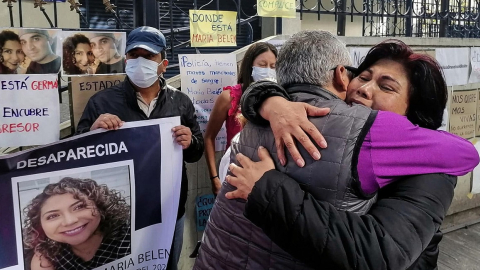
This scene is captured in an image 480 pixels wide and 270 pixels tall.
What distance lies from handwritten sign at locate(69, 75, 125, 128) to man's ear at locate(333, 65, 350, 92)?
2.01 m

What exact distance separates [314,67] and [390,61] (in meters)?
0.40

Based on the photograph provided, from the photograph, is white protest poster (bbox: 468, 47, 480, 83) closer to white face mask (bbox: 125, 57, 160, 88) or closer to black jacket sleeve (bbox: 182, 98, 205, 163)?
black jacket sleeve (bbox: 182, 98, 205, 163)

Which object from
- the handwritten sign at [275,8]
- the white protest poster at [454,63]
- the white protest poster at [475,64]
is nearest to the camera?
the handwritten sign at [275,8]

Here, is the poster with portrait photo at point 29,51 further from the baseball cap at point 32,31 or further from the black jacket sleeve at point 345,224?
the black jacket sleeve at point 345,224

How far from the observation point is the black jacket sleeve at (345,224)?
1220 mm

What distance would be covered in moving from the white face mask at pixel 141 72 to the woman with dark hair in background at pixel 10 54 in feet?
2.11

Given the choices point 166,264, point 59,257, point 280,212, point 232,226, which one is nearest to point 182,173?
point 166,264

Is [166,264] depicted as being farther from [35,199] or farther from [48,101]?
[48,101]

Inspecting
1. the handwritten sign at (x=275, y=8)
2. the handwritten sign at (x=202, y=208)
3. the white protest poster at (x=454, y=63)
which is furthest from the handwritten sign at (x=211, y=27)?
the white protest poster at (x=454, y=63)

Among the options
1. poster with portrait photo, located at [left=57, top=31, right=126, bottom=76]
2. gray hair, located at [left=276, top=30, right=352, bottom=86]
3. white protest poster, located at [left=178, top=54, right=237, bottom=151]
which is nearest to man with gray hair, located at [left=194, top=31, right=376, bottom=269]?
gray hair, located at [left=276, top=30, right=352, bottom=86]

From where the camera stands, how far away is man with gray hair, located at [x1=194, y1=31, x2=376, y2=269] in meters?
1.27

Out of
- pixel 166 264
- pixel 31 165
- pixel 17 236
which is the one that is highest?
pixel 31 165

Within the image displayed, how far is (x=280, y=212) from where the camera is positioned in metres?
1.26

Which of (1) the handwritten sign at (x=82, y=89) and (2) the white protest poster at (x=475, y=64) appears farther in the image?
(2) the white protest poster at (x=475, y=64)
